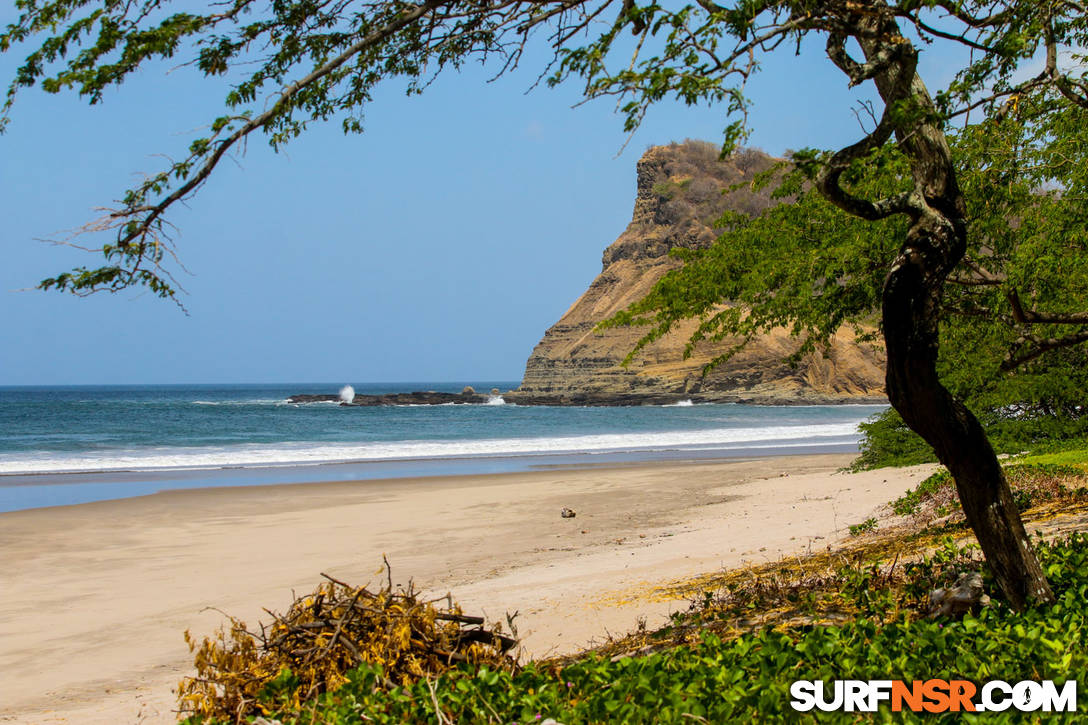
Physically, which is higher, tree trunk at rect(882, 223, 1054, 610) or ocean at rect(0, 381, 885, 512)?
tree trunk at rect(882, 223, 1054, 610)

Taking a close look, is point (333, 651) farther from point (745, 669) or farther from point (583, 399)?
point (583, 399)

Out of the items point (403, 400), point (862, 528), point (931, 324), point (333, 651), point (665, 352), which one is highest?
point (665, 352)

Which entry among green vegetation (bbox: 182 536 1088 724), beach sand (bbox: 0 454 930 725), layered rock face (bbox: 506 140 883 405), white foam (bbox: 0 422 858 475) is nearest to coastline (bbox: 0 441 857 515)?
white foam (bbox: 0 422 858 475)

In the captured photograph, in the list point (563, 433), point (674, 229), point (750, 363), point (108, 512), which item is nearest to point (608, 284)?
point (674, 229)

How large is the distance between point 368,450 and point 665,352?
6428 cm

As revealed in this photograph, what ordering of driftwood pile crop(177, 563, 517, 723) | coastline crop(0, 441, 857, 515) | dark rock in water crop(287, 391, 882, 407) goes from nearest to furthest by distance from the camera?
driftwood pile crop(177, 563, 517, 723) → coastline crop(0, 441, 857, 515) → dark rock in water crop(287, 391, 882, 407)

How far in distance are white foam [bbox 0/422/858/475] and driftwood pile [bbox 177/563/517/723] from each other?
77.1 ft

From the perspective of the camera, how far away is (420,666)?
13.6 feet

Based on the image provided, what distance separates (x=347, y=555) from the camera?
11281mm

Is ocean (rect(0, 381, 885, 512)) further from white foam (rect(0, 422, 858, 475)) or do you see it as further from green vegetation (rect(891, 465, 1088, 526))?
green vegetation (rect(891, 465, 1088, 526))

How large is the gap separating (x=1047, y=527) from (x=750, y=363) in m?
83.6

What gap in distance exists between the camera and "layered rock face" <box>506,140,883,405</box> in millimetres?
84938

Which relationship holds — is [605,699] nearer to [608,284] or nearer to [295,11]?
[295,11]

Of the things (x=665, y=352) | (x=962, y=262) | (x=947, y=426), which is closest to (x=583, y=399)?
(x=665, y=352)
